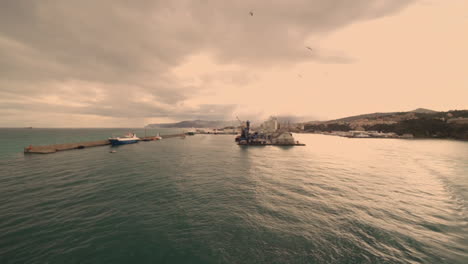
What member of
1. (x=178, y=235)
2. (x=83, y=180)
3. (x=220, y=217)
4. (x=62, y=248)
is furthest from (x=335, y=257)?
(x=83, y=180)

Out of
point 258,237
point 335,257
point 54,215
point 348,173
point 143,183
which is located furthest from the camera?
point 348,173

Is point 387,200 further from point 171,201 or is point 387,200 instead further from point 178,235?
point 171,201

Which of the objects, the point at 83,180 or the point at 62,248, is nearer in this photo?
the point at 62,248

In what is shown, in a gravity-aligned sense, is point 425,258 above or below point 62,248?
below

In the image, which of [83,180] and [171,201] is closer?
[171,201]

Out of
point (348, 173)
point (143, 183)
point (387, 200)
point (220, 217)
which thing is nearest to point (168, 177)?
point (143, 183)

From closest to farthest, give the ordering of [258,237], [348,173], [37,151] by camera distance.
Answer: [258,237] < [348,173] < [37,151]

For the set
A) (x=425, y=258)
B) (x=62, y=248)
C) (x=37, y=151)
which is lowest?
(x=425, y=258)

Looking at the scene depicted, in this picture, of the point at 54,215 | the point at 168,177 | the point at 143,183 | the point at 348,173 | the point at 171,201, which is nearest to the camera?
the point at 54,215

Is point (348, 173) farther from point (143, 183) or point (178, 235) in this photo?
point (143, 183)
